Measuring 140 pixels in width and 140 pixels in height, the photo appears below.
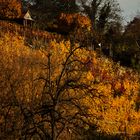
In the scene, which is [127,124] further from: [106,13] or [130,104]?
[106,13]

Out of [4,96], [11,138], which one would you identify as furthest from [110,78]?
[11,138]

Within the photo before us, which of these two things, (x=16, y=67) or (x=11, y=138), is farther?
(x=16, y=67)

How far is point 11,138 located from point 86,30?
30.3 metres

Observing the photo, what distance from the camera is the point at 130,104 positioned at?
50.8 metres

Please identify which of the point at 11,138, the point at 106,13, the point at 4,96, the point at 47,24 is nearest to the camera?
the point at 11,138

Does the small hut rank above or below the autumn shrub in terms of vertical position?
above

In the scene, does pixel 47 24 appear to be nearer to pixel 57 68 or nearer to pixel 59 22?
pixel 59 22

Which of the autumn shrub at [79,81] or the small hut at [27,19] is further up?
the small hut at [27,19]

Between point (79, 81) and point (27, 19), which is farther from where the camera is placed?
point (27, 19)

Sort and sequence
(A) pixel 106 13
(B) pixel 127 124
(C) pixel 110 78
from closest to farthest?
(B) pixel 127 124 → (C) pixel 110 78 → (A) pixel 106 13

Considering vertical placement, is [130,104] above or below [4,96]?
below

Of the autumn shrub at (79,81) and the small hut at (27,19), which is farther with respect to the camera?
the small hut at (27,19)

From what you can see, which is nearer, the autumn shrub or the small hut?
the autumn shrub

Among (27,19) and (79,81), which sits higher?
(27,19)
